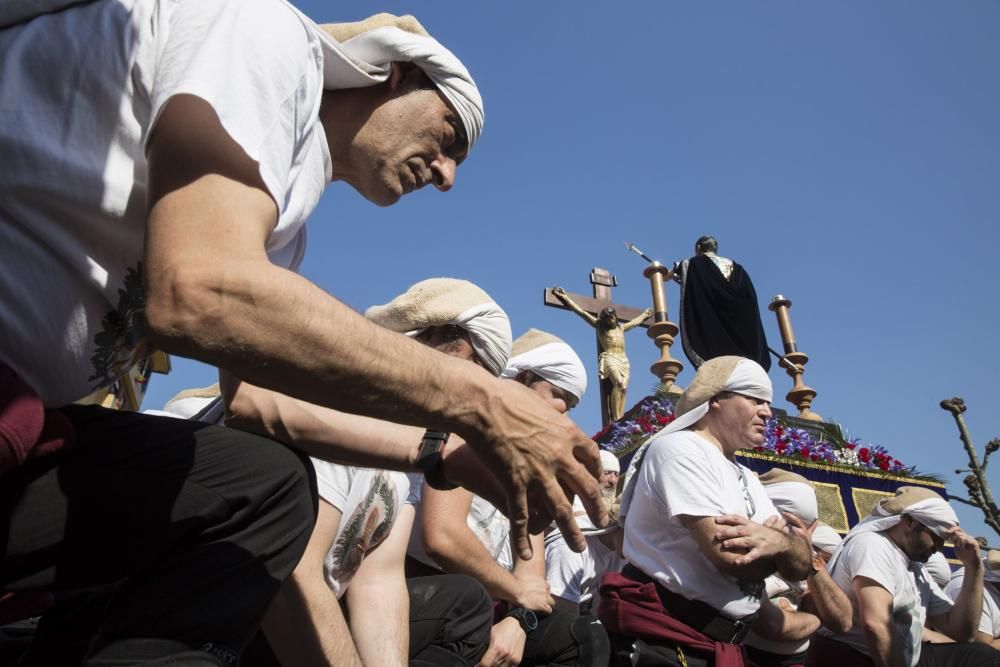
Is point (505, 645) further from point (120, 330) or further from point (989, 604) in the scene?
point (989, 604)

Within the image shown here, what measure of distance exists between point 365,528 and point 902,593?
3713mm

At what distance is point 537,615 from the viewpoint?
129 inches

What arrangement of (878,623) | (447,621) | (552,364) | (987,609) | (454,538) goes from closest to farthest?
(447,621), (454,538), (552,364), (878,623), (987,609)

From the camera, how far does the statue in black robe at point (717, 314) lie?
1310 centimetres

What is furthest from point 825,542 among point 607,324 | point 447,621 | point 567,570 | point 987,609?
point 607,324

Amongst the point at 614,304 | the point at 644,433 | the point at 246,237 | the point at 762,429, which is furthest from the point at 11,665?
the point at 614,304

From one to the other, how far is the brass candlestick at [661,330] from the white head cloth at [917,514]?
22.5 feet

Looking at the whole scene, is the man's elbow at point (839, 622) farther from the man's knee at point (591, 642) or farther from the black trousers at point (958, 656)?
the man's knee at point (591, 642)

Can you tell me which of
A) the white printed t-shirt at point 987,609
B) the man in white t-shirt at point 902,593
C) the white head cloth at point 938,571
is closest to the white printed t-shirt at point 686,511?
the man in white t-shirt at point 902,593

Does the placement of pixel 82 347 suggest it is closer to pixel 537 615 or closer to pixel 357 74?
pixel 357 74

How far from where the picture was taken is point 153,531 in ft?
3.89

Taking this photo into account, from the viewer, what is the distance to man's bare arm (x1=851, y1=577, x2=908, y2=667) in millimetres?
4449

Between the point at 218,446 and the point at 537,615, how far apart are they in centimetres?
227

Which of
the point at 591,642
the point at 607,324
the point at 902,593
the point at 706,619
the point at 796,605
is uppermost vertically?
the point at 607,324
